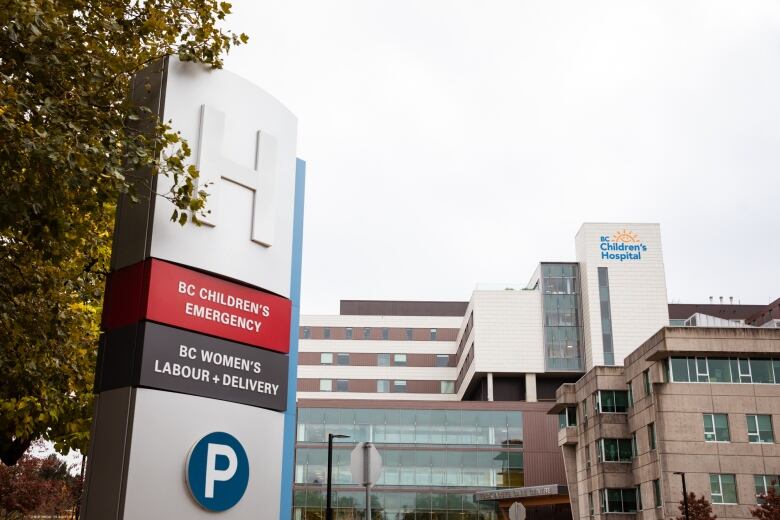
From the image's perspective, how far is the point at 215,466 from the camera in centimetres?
891

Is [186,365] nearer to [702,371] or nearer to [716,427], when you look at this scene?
[716,427]

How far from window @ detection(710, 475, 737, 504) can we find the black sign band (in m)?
41.1

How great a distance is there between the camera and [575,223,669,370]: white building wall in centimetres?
7969

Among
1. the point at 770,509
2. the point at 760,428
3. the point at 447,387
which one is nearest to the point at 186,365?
the point at 770,509

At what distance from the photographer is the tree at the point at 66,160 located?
1002cm

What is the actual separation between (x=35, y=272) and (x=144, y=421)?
5.82 m

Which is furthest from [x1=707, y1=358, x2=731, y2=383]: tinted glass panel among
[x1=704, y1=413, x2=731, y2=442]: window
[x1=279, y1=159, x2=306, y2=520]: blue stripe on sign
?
[x1=279, y1=159, x2=306, y2=520]: blue stripe on sign

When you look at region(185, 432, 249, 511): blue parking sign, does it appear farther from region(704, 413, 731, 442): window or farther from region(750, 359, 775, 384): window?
region(750, 359, 775, 384): window

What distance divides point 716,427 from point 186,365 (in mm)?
43087

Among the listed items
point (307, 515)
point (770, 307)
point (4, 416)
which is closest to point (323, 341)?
point (307, 515)

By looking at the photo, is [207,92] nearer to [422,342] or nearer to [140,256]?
[140,256]

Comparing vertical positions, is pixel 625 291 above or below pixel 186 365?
above

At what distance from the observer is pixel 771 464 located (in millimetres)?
45188

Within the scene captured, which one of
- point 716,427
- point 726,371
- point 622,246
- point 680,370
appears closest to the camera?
point 716,427
